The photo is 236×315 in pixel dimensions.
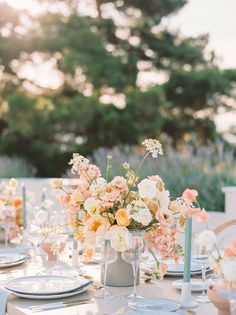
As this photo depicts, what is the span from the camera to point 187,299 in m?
2.03

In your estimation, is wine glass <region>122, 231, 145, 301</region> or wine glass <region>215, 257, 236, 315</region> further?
wine glass <region>122, 231, 145, 301</region>

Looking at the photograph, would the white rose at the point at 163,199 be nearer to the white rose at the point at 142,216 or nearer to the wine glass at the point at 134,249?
the white rose at the point at 142,216

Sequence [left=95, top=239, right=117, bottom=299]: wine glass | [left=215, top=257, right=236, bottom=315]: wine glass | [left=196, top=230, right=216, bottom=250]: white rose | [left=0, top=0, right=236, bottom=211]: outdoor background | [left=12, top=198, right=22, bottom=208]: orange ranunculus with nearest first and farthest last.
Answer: [left=215, top=257, right=236, bottom=315]: wine glass < [left=196, top=230, right=216, bottom=250]: white rose < [left=95, top=239, right=117, bottom=299]: wine glass < [left=12, top=198, right=22, bottom=208]: orange ranunculus < [left=0, top=0, right=236, bottom=211]: outdoor background

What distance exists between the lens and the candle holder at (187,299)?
201 cm

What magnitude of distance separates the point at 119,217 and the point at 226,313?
56cm

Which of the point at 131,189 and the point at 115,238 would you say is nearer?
the point at 115,238

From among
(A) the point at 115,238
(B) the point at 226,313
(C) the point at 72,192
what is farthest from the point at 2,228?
(B) the point at 226,313

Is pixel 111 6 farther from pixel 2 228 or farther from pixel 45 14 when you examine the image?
pixel 2 228

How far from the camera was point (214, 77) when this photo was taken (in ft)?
44.5

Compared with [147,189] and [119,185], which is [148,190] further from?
[119,185]

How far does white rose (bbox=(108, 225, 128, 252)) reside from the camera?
2.13 m

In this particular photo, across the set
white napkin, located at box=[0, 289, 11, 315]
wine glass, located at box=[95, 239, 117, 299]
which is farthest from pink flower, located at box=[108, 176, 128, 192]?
white napkin, located at box=[0, 289, 11, 315]

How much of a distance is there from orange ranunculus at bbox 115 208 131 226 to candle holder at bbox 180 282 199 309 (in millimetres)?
303

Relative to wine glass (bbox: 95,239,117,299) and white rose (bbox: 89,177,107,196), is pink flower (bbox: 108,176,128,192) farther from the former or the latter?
wine glass (bbox: 95,239,117,299)
